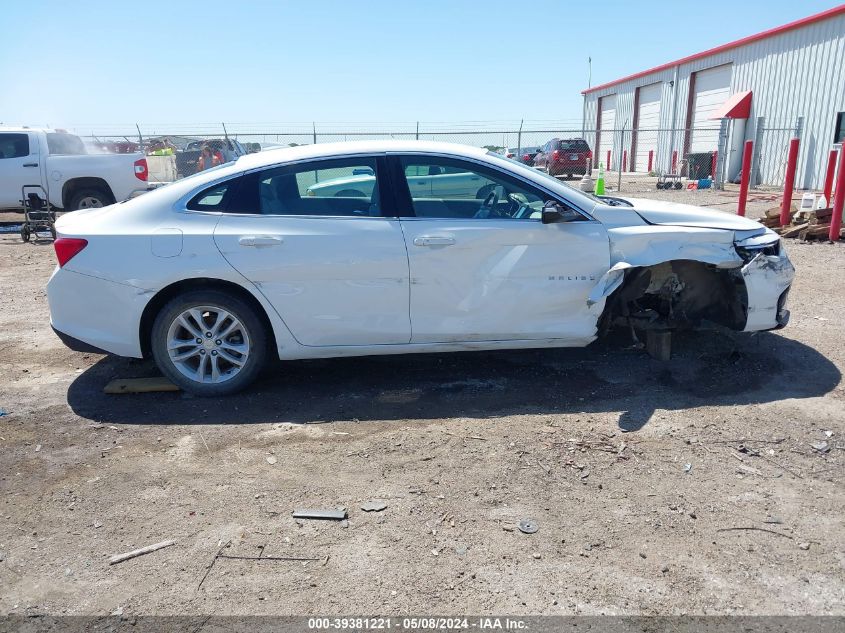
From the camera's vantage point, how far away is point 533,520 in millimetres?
3021

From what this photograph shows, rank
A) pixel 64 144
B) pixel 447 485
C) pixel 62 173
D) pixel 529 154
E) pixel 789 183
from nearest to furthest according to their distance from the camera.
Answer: pixel 447 485 → pixel 789 183 → pixel 62 173 → pixel 64 144 → pixel 529 154

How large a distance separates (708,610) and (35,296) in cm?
775

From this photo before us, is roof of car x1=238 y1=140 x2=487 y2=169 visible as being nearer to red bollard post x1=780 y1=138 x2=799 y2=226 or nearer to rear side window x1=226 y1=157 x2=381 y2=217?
rear side window x1=226 y1=157 x2=381 y2=217

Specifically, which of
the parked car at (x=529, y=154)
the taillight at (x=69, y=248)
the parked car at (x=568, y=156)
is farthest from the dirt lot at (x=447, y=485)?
the parked car at (x=529, y=154)

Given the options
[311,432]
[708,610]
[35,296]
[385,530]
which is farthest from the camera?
[35,296]

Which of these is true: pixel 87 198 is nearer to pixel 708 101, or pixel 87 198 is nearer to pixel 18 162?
pixel 18 162

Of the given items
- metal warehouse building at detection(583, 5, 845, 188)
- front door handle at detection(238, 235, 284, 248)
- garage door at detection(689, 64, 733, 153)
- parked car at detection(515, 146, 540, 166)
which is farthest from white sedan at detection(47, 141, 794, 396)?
parked car at detection(515, 146, 540, 166)

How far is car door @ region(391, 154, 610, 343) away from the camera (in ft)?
14.2

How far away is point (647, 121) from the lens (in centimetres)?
3281

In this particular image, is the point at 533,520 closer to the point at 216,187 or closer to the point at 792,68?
the point at 216,187

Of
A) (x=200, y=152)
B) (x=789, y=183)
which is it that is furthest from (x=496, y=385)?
(x=200, y=152)

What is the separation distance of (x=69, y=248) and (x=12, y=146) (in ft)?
35.5

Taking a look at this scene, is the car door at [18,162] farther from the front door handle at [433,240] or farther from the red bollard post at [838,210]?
the red bollard post at [838,210]

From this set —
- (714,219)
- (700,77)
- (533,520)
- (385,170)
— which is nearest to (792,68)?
(700,77)
